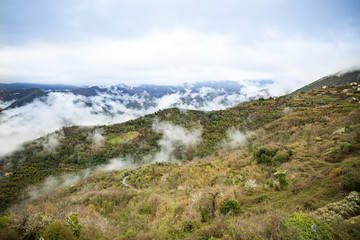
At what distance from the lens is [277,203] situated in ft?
28.4

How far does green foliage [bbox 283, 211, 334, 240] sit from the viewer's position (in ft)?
14.5

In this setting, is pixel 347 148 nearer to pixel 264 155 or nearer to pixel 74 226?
pixel 264 155

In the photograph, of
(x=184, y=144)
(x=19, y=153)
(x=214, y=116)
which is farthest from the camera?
(x=19, y=153)

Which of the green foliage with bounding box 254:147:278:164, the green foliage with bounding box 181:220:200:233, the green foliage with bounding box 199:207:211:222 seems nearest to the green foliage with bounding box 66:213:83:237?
the green foliage with bounding box 181:220:200:233

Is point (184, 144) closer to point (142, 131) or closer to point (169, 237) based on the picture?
point (142, 131)

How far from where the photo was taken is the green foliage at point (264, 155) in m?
17.6

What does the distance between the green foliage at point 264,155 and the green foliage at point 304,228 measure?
540 inches

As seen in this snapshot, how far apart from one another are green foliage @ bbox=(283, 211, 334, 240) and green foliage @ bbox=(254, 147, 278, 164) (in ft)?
45.0

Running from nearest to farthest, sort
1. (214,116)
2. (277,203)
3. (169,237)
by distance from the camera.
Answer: (169,237) → (277,203) → (214,116)

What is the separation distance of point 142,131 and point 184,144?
3096cm

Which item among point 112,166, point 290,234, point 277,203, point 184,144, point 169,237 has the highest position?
point 290,234

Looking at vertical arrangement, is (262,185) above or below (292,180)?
below

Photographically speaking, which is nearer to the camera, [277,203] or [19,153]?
[277,203]

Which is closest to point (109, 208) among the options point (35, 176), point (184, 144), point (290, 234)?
point (290, 234)
